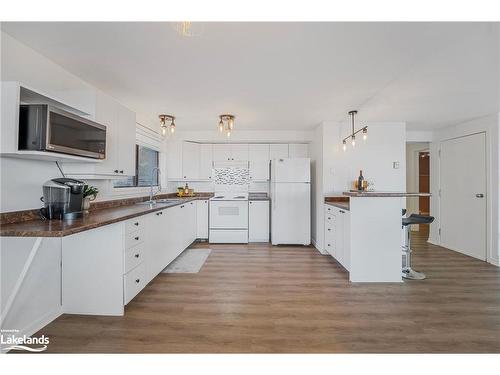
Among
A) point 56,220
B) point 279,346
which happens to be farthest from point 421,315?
point 56,220

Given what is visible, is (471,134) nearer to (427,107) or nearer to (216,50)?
(427,107)

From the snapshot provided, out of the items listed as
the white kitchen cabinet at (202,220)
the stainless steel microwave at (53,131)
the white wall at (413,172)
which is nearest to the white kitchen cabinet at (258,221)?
the white kitchen cabinet at (202,220)

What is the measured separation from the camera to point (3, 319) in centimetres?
168

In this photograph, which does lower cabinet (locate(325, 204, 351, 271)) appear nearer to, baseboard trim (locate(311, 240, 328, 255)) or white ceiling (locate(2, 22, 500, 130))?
baseboard trim (locate(311, 240, 328, 255))

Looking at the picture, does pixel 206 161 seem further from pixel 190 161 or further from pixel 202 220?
pixel 202 220

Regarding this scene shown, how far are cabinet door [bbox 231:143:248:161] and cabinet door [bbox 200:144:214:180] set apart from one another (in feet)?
1.48

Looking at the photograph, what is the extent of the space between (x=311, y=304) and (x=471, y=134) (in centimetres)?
395

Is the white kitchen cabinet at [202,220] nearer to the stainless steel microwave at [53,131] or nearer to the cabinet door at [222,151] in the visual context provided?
the cabinet door at [222,151]

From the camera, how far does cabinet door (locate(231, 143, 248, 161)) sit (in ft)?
16.7

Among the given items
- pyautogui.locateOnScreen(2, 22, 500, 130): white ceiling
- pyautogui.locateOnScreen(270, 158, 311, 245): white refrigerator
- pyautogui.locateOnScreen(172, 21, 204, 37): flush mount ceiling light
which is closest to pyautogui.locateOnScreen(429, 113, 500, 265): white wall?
pyautogui.locateOnScreen(2, 22, 500, 130): white ceiling

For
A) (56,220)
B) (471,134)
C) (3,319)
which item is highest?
(471,134)

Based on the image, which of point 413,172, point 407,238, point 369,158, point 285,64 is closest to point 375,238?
point 407,238

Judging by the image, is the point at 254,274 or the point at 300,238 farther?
the point at 300,238

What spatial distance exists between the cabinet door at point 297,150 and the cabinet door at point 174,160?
2.18 meters
